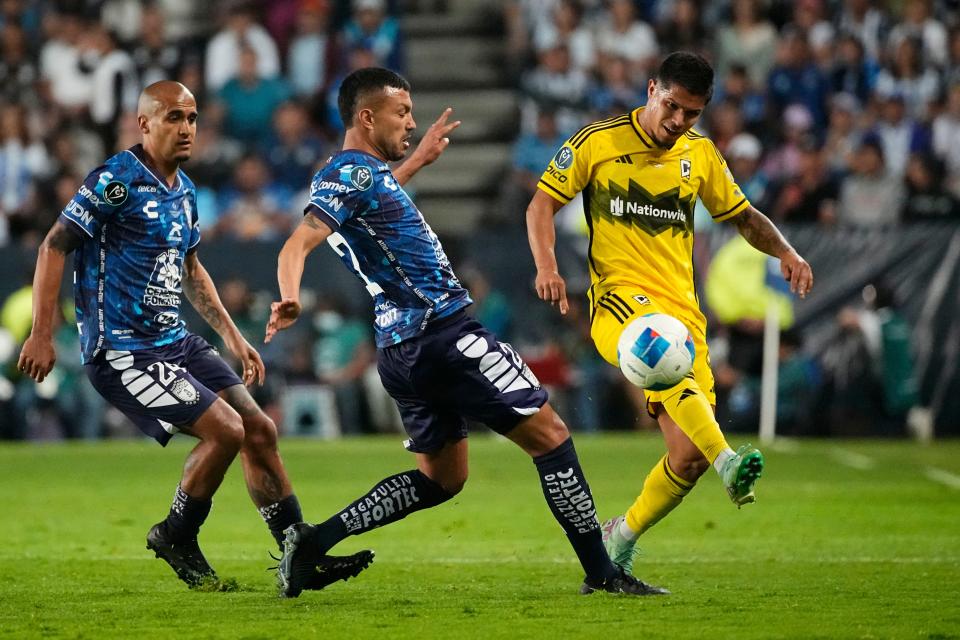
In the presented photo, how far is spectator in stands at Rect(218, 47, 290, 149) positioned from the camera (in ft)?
72.5

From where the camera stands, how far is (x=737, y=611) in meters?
6.94

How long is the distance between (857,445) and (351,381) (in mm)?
5885

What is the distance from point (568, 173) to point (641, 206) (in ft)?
1.31

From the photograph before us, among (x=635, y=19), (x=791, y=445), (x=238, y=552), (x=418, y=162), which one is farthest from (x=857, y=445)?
(x=418, y=162)

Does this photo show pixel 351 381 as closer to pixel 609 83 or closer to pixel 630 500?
pixel 609 83

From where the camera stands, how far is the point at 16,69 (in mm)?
23297

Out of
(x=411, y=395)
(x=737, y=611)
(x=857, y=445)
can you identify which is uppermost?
(x=411, y=395)

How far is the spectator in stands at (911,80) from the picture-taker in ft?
65.7

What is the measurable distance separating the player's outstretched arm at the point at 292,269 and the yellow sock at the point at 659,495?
6.86 feet

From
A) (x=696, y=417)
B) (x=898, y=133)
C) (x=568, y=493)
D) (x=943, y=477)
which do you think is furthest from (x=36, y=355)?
(x=898, y=133)

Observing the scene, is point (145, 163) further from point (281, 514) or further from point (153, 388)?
point (281, 514)

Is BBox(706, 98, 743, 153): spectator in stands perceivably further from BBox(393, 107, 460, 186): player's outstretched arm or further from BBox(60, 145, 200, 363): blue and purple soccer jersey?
BBox(60, 145, 200, 363): blue and purple soccer jersey

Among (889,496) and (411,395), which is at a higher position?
(411,395)

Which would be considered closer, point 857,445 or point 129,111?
point 857,445
